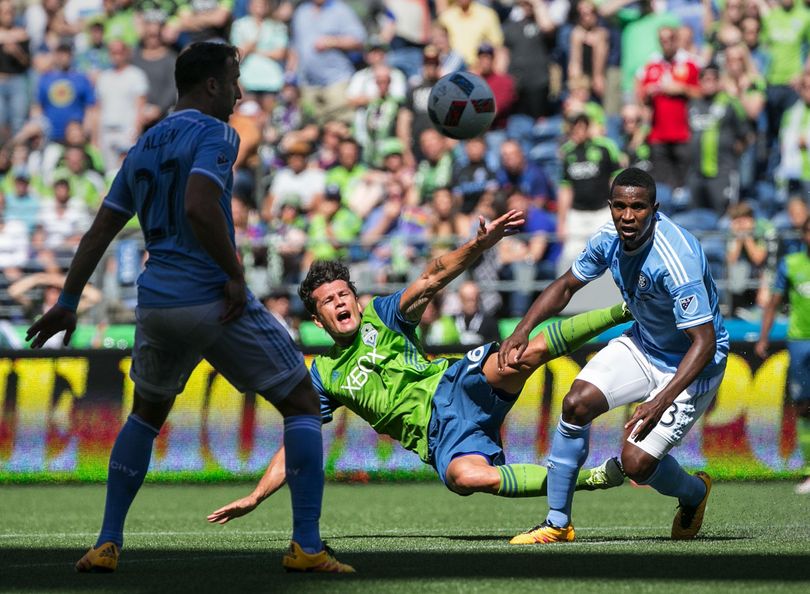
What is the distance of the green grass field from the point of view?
531 cm

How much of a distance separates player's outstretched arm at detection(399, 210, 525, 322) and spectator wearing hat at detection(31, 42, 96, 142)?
1152 centimetres

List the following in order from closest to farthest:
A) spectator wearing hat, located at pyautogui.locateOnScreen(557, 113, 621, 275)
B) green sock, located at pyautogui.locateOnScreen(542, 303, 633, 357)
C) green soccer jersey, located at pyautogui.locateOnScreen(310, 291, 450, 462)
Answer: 1. green sock, located at pyautogui.locateOnScreen(542, 303, 633, 357)
2. green soccer jersey, located at pyautogui.locateOnScreen(310, 291, 450, 462)
3. spectator wearing hat, located at pyautogui.locateOnScreen(557, 113, 621, 275)

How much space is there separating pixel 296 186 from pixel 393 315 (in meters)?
8.93

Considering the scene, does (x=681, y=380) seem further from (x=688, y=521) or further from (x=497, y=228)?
(x=497, y=228)

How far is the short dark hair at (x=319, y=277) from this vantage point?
24.8 ft

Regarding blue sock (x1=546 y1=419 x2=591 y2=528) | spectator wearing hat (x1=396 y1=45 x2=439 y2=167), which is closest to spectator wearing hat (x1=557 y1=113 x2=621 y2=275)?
spectator wearing hat (x1=396 y1=45 x2=439 y2=167)

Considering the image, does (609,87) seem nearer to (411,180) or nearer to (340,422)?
(411,180)

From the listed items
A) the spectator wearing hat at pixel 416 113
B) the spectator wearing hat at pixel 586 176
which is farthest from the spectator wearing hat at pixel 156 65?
the spectator wearing hat at pixel 586 176

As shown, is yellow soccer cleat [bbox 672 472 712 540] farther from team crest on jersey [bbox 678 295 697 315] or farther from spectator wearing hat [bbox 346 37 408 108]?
spectator wearing hat [bbox 346 37 408 108]

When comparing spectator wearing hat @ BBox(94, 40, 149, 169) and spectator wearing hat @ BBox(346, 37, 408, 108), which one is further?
spectator wearing hat @ BBox(94, 40, 149, 169)

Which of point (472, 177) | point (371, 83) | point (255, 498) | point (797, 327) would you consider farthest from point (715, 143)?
point (255, 498)

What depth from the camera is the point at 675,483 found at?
7266mm

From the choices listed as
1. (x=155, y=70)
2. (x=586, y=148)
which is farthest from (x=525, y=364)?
(x=155, y=70)

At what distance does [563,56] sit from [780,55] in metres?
2.63
